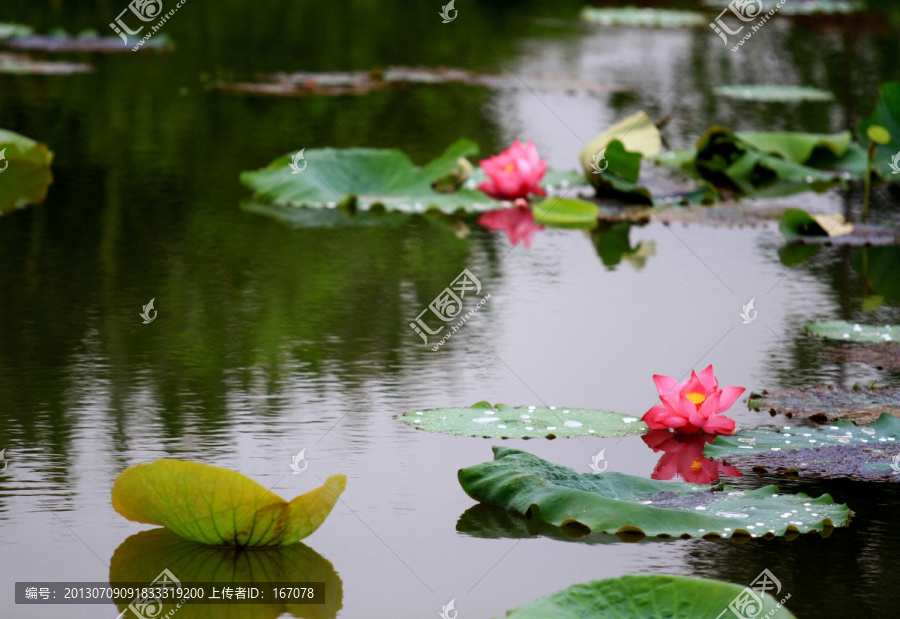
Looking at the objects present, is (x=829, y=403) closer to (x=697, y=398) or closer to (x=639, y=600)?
(x=697, y=398)

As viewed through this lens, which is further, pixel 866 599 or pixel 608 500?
pixel 608 500

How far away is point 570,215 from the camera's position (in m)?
5.34

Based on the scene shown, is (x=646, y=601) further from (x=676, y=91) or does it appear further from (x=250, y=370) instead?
(x=676, y=91)

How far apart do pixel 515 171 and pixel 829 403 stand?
258 cm

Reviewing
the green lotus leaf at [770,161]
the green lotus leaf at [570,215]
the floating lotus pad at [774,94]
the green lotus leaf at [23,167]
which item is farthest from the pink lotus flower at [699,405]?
the floating lotus pad at [774,94]

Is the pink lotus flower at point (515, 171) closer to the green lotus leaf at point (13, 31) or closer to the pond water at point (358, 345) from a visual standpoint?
the pond water at point (358, 345)

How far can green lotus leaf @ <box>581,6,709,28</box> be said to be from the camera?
47.0ft

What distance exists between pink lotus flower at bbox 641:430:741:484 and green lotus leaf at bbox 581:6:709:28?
11.9m

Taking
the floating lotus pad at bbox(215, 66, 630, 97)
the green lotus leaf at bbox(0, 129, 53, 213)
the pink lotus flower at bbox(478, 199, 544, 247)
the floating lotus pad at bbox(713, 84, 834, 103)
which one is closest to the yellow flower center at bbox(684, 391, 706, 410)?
the pink lotus flower at bbox(478, 199, 544, 247)

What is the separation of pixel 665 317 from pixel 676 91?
18.5ft

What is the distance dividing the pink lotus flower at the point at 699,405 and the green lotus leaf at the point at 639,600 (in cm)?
98

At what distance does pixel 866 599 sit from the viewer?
2047mm

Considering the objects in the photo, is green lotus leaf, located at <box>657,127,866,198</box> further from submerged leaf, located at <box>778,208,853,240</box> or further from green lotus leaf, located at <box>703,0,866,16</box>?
green lotus leaf, located at <box>703,0,866,16</box>

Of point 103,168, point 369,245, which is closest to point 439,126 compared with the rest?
point 103,168
